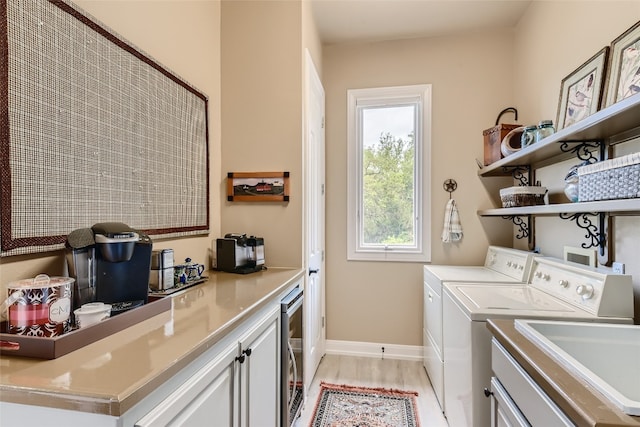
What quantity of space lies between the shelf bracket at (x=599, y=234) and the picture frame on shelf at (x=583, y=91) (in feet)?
1.81

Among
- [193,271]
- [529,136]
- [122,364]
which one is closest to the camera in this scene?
[122,364]

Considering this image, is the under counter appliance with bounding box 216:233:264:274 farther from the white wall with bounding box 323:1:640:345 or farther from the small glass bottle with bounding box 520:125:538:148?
the small glass bottle with bounding box 520:125:538:148

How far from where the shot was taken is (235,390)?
1.16 meters

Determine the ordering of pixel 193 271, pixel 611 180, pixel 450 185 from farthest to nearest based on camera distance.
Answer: pixel 450 185
pixel 193 271
pixel 611 180

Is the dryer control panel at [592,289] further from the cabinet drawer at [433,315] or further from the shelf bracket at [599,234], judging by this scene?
the cabinet drawer at [433,315]

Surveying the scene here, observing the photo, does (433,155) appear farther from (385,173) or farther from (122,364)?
(122,364)

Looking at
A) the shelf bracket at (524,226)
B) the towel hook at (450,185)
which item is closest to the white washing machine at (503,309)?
the shelf bracket at (524,226)

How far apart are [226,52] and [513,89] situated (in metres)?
2.37

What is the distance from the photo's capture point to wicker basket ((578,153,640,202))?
1159 millimetres

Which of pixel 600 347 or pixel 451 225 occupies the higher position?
pixel 451 225

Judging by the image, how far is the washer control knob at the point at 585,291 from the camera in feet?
4.90

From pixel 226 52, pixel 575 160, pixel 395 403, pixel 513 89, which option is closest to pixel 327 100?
pixel 226 52

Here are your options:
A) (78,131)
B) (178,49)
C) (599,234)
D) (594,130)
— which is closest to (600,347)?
(599,234)

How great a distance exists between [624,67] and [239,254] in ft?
7.07
